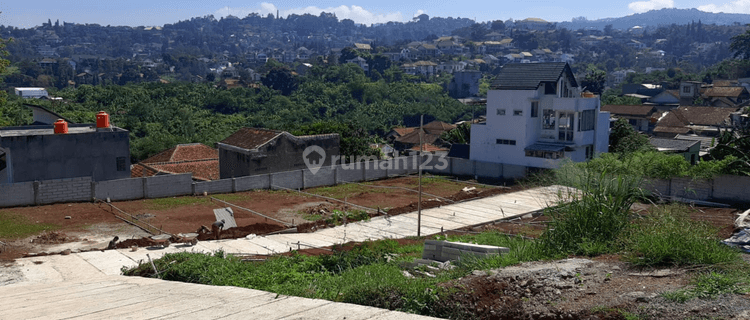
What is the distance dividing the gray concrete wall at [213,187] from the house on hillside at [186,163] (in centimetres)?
371

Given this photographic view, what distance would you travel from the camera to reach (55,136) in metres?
27.9

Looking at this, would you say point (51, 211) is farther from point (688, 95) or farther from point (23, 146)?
point (688, 95)

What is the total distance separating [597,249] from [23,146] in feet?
82.2

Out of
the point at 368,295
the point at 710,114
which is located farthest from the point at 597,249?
the point at 710,114

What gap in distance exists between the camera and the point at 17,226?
22.1m

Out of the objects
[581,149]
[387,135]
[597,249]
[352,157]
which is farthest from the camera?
[387,135]

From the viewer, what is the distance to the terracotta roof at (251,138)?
34031mm

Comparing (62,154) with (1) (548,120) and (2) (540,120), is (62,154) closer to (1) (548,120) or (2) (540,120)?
(2) (540,120)

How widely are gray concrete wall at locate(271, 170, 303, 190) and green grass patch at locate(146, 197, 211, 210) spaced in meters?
4.15

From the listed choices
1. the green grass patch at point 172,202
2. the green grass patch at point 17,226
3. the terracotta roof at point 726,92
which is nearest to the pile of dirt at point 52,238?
the green grass patch at point 17,226

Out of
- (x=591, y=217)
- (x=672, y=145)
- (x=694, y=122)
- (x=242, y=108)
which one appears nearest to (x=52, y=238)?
(x=591, y=217)

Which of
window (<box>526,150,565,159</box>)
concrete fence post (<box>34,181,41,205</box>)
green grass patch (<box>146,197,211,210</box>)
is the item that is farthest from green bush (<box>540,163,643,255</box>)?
window (<box>526,150,565,159</box>)

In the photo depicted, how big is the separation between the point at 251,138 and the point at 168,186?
23.5ft

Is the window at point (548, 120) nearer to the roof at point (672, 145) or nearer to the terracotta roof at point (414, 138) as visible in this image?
the roof at point (672, 145)
